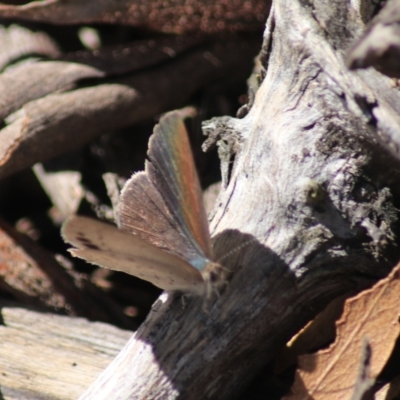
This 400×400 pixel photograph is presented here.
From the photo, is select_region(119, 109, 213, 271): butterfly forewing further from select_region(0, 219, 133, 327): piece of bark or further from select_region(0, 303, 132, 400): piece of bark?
select_region(0, 219, 133, 327): piece of bark

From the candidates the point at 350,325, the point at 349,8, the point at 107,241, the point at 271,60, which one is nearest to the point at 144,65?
the point at 271,60

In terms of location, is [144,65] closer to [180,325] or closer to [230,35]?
[230,35]

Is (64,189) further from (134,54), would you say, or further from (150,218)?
(150,218)

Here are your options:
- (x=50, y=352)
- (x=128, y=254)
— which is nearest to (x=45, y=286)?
(x=50, y=352)

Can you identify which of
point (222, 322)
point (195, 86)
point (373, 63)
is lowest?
point (222, 322)

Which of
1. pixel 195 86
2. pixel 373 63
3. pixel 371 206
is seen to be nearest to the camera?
pixel 373 63

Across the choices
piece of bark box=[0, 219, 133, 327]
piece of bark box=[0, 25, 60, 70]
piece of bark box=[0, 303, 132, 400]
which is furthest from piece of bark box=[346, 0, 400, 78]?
piece of bark box=[0, 25, 60, 70]

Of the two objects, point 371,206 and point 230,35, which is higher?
point 230,35
